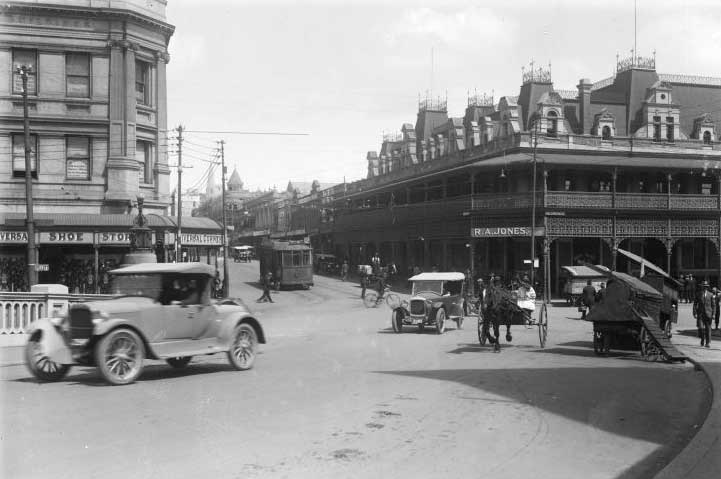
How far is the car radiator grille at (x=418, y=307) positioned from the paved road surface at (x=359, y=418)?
5692mm

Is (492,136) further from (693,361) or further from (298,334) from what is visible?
(693,361)

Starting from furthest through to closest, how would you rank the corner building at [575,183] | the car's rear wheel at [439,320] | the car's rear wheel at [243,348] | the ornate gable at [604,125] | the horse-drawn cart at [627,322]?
the ornate gable at [604,125] → the corner building at [575,183] → the car's rear wheel at [439,320] → the horse-drawn cart at [627,322] → the car's rear wheel at [243,348]

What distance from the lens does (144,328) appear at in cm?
1179

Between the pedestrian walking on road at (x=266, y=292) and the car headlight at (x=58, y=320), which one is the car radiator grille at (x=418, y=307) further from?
the pedestrian walking on road at (x=266, y=292)

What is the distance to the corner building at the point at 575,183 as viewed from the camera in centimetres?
4122

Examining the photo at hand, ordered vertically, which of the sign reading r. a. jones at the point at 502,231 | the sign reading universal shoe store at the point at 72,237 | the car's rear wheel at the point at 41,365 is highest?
the sign reading r. a. jones at the point at 502,231

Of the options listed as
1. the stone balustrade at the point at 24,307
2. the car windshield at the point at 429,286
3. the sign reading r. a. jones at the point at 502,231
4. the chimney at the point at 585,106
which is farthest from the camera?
the chimney at the point at 585,106

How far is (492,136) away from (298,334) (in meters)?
32.3

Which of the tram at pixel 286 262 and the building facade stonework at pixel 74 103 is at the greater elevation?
the building facade stonework at pixel 74 103

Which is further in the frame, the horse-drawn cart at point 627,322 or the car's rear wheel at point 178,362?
the horse-drawn cart at point 627,322

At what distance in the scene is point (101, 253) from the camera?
33750 mm

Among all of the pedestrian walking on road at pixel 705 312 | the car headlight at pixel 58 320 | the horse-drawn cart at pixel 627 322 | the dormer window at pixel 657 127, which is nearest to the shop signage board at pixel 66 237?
the car headlight at pixel 58 320

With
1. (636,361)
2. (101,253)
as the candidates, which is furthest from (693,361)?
(101,253)

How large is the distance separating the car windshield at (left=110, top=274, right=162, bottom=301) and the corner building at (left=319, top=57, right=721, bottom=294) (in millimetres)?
28106
